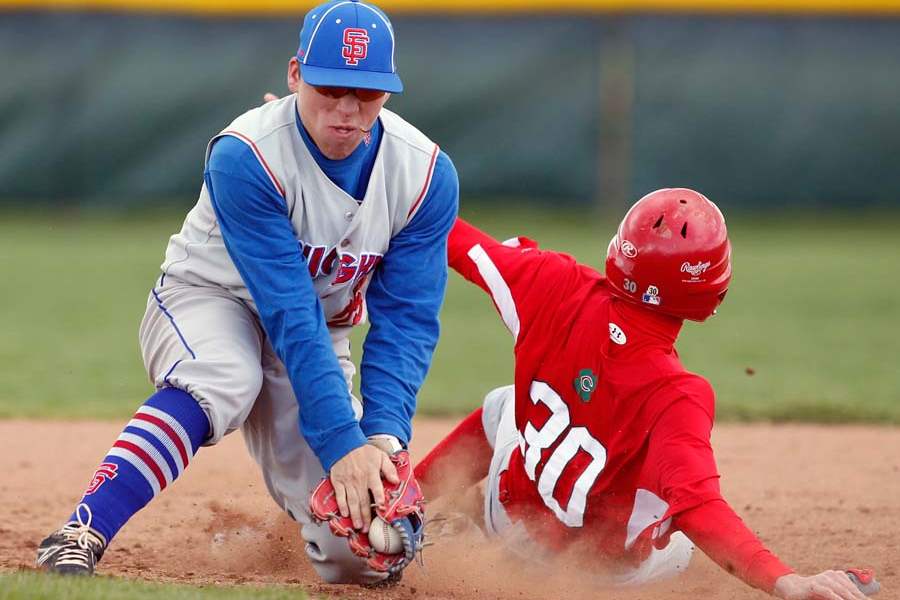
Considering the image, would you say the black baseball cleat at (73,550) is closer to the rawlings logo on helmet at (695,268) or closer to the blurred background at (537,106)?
the rawlings logo on helmet at (695,268)

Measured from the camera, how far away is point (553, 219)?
40.5 ft

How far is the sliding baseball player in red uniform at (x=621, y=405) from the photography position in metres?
3.17

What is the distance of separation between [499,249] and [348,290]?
531mm

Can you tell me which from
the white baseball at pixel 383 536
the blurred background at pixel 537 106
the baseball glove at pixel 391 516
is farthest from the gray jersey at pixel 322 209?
the blurred background at pixel 537 106

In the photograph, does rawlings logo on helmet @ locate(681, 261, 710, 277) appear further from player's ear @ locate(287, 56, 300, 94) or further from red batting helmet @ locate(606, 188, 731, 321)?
player's ear @ locate(287, 56, 300, 94)

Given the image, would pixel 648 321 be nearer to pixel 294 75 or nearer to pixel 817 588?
pixel 817 588

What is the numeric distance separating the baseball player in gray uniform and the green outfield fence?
8.85 meters

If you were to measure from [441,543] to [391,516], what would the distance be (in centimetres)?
77

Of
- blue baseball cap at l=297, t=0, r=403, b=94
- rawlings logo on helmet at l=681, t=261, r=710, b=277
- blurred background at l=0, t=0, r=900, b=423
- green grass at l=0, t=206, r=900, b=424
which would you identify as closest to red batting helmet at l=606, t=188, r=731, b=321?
rawlings logo on helmet at l=681, t=261, r=710, b=277

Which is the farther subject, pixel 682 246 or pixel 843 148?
pixel 843 148

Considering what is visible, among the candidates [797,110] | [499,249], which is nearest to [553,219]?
[797,110]

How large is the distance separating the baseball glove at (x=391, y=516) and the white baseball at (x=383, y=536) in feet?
0.04

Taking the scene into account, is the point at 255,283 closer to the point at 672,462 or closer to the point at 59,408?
the point at 672,462

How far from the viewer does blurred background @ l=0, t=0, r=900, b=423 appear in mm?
11812
